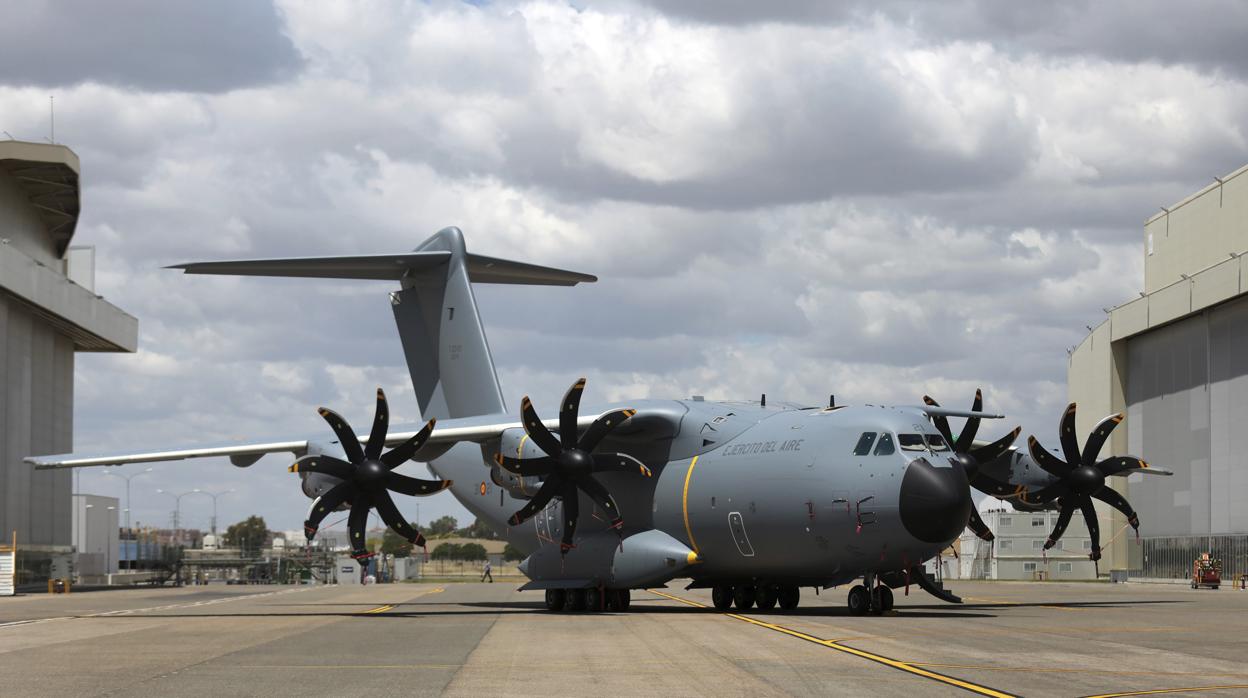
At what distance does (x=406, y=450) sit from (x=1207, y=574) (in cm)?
Answer: 3919

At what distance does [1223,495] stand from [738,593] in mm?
37245

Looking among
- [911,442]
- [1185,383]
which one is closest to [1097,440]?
[911,442]

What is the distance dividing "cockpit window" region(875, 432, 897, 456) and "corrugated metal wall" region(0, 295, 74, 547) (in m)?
49.2

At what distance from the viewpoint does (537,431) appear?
85.3ft

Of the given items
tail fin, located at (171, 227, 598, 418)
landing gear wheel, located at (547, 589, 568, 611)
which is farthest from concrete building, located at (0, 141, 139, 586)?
landing gear wheel, located at (547, 589, 568, 611)

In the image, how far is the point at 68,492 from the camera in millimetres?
72750

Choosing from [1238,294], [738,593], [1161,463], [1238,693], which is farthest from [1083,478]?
[1161,463]

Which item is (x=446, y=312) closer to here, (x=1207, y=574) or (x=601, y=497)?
(x=601, y=497)

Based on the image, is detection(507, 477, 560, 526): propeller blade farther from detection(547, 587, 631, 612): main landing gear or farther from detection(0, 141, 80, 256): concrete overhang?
detection(0, 141, 80, 256): concrete overhang

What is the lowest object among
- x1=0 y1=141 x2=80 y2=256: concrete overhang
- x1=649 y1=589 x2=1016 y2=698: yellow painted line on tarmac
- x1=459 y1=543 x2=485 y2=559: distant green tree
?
x1=459 y1=543 x2=485 y2=559: distant green tree

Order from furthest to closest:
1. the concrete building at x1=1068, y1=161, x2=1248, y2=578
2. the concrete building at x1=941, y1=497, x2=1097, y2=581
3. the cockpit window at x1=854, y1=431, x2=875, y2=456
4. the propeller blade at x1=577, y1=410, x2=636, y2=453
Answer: the concrete building at x1=941, y1=497, x2=1097, y2=581
the concrete building at x1=1068, y1=161, x2=1248, y2=578
the propeller blade at x1=577, y1=410, x2=636, y2=453
the cockpit window at x1=854, y1=431, x2=875, y2=456

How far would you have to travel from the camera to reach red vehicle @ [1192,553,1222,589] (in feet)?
176

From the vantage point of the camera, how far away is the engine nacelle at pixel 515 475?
89.3ft

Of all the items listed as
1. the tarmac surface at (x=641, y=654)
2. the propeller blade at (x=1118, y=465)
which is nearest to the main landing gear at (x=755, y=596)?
the tarmac surface at (x=641, y=654)
